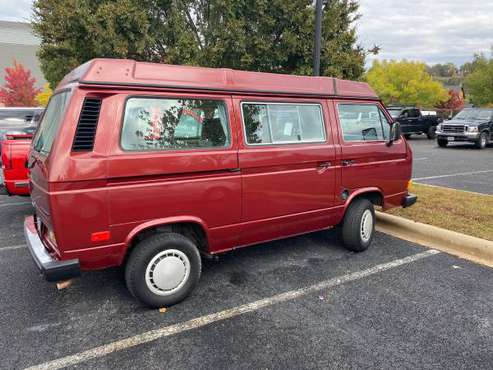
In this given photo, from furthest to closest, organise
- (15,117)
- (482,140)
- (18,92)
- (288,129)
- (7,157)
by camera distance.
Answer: (18,92) → (482,140) → (15,117) → (7,157) → (288,129)

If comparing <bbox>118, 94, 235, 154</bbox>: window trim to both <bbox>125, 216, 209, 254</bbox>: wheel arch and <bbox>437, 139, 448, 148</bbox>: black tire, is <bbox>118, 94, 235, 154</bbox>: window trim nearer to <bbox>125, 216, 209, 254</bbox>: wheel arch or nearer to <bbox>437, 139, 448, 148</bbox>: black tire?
<bbox>125, 216, 209, 254</bbox>: wheel arch

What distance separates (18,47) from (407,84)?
69070 mm

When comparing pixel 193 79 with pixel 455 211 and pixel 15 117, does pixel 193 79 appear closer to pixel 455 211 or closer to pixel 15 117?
pixel 455 211

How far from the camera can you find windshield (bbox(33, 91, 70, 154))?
3.12 m

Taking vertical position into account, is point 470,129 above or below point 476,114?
below

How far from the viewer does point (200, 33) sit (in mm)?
11891

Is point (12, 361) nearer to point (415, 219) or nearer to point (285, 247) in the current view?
point (285, 247)

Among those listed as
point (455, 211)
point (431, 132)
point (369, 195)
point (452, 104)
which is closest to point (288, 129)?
point (369, 195)

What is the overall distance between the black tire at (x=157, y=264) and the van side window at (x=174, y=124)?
33.4 inches

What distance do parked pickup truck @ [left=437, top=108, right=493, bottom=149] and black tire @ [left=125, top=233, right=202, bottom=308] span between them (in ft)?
57.6

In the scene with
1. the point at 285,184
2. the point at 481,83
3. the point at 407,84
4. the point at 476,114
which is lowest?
the point at 285,184

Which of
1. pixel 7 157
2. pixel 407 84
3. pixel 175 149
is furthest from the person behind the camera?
pixel 407 84

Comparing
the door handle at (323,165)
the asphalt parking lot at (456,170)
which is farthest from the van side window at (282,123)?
the asphalt parking lot at (456,170)

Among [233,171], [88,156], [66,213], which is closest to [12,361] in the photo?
[66,213]
